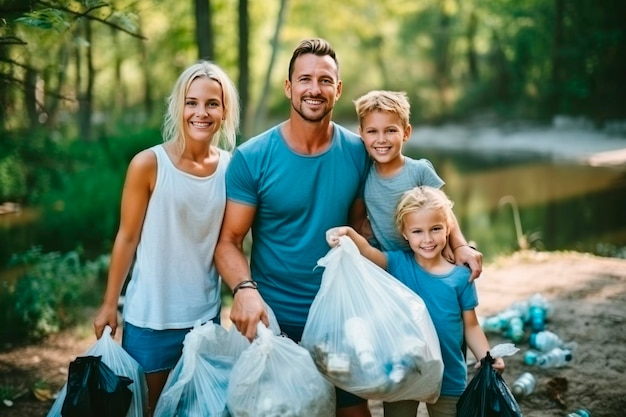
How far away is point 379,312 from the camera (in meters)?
2.29

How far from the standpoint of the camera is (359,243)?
8.36 feet

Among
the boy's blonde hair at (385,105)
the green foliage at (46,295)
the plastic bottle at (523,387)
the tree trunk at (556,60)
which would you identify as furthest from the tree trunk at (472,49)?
the boy's blonde hair at (385,105)

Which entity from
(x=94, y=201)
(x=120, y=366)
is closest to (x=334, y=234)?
(x=120, y=366)

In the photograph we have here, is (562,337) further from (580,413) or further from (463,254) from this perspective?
(463,254)

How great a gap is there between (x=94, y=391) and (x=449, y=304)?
144 centimetres

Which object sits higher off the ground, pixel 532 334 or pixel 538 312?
pixel 538 312

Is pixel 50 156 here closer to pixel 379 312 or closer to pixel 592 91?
pixel 379 312

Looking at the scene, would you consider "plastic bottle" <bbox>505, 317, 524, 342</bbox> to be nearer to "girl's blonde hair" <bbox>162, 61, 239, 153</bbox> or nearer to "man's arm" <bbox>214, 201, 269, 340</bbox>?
"man's arm" <bbox>214, 201, 269, 340</bbox>

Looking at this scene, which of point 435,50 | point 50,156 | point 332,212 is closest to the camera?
point 332,212

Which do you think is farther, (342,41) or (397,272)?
(342,41)

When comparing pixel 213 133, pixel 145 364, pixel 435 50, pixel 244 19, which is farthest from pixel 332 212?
pixel 435 50

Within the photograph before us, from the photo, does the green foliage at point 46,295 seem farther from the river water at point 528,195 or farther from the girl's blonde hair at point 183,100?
the girl's blonde hair at point 183,100

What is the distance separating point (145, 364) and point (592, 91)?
19478 millimetres

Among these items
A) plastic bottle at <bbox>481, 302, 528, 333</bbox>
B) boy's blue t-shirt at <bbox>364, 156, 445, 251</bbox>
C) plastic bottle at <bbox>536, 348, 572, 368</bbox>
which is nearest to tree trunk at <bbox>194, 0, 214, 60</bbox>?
plastic bottle at <bbox>481, 302, 528, 333</bbox>
